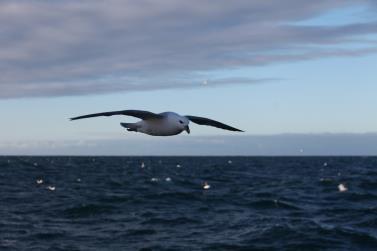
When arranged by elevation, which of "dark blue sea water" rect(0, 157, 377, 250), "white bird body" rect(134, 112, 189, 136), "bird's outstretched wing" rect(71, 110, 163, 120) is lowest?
"dark blue sea water" rect(0, 157, 377, 250)

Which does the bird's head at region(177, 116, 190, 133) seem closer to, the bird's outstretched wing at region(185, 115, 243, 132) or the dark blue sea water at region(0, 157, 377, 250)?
the bird's outstretched wing at region(185, 115, 243, 132)

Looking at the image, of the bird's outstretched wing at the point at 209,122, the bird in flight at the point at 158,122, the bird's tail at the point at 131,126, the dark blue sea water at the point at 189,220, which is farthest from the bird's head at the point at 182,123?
the dark blue sea water at the point at 189,220

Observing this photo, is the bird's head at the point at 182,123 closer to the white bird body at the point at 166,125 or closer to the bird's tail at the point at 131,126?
the white bird body at the point at 166,125

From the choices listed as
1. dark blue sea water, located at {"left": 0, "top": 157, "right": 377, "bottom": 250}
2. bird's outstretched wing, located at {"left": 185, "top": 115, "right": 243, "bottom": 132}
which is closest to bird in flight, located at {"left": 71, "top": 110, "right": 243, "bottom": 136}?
bird's outstretched wing, located at {"left": 185, "top": 115, "right": 243, "bottom": 132}

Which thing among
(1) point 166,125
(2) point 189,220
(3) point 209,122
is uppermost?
(3) point 209,122

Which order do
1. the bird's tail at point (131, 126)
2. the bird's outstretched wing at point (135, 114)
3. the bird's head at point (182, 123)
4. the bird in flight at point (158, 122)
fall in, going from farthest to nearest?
the bird's tail at point (131, 126), the bird's head at point (182, 123), the bird in flight at point (158, 122), the bird's outstretched wing at point (135, 114)


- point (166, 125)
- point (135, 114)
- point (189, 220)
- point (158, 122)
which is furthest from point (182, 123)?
point (189, 220)

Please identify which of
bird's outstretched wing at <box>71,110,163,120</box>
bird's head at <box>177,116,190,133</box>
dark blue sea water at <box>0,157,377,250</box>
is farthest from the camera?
dark blue sea water at <box>0,157,377,250</box>

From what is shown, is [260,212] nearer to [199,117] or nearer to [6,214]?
[6,214]

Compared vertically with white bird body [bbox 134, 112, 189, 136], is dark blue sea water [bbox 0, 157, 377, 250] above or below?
below

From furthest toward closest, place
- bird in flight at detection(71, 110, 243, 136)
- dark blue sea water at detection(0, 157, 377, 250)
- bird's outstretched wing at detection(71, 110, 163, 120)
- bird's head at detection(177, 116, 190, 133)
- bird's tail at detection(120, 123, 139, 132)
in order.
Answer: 1. dark blue sea water at detection(0, 157, 377, 250)
2. bird's tail at detection(120, 123, 139, 132)
3. bird's head at detection(177, 116, 190, 133)
4. bird in flight at detection(71, 110, 243, 136)
5. bird's outstretched wing at detection(71, 110, 163, 120)

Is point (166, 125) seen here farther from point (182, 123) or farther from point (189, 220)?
point (189, 220)

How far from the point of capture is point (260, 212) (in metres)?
39.2

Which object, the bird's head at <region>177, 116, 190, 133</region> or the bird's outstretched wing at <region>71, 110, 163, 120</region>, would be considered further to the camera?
the bird's head at <region>177, 116, 190, 133</region>
